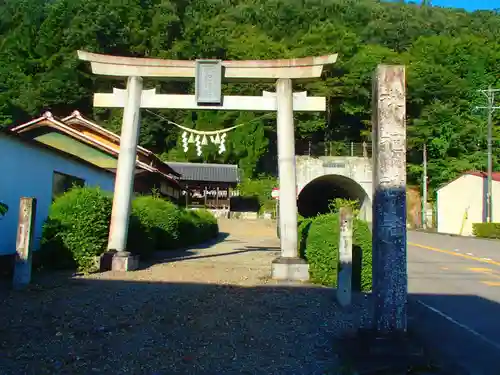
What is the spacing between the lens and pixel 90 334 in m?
6.29

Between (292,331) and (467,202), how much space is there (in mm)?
41554

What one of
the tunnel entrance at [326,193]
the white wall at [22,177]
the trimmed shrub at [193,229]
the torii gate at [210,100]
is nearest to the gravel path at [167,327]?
the torii gate at [210,100]

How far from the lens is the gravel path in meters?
5.32

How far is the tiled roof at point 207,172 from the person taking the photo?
51500mm

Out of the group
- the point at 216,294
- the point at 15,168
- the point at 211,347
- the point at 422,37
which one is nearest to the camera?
the point at 211,347

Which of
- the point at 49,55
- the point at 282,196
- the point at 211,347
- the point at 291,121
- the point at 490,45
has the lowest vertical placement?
the point at 211,347

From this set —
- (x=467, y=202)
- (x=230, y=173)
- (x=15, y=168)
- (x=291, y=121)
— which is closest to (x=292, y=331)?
(x=291, y=121)

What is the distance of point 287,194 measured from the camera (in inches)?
465

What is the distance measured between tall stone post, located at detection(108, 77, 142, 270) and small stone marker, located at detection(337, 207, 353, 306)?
17.0 ft

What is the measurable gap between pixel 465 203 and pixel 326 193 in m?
13.7

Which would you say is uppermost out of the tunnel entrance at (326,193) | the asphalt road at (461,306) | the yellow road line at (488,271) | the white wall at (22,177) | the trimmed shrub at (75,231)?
the tunnel entrance at (326,193)

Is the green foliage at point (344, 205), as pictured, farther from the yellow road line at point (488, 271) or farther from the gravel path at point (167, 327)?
the yellow road line at point (488, 271)

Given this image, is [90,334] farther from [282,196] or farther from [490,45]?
[490,45]

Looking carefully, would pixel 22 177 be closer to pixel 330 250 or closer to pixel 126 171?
pixel 126 171
